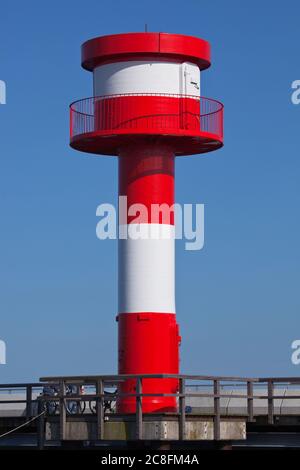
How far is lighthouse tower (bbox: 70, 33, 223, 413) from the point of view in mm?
34250

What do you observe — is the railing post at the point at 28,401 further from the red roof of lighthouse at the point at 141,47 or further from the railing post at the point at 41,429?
the red roof of lighthouse at the point at 141,47

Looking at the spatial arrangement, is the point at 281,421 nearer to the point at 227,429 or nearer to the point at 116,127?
the point at 227,429

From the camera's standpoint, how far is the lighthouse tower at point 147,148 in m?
34.2

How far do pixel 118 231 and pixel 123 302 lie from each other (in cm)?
182

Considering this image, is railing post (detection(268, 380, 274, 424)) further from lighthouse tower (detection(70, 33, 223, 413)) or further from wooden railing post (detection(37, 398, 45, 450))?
wooden railing post (detection(37, 398, 45, 450))

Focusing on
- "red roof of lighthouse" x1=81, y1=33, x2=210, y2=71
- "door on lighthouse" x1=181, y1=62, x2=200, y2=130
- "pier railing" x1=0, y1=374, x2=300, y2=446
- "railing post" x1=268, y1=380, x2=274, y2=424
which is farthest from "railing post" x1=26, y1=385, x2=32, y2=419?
"red roof of lighthouse" x1=81, y1=33, x2=210, y2=71

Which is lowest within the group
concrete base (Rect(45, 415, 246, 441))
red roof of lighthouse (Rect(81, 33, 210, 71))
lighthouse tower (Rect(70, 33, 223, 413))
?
concrete base (Rect(45, 415, 246, 441))

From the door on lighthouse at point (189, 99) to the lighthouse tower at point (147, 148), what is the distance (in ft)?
0.08

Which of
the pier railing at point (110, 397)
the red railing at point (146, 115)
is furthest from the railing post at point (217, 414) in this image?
the red railing at point (146, 115)

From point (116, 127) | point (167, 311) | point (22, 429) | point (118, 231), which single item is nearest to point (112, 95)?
point (116, 127)

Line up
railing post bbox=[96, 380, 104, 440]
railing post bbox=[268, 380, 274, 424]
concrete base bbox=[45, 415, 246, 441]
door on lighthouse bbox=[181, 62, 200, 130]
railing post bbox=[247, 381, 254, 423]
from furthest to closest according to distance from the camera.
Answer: door on lighthouse bbox=[181, 62, 200, 130]
railing post bbox=[268, 380, 274, 424]
railing post bbox=[247, 381, 254, 423]
railing post bbox=[96, 380, 104, 440]
concrete base bbox=[45, 415, 246, 441]

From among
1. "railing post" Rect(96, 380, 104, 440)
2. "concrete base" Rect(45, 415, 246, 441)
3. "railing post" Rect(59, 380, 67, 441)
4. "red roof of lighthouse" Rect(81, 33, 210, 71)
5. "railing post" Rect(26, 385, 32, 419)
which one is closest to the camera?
"concrete base" Rect(45, 415, 246, 441)

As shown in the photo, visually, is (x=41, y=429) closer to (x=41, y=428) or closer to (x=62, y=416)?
(x=41, y=428)
